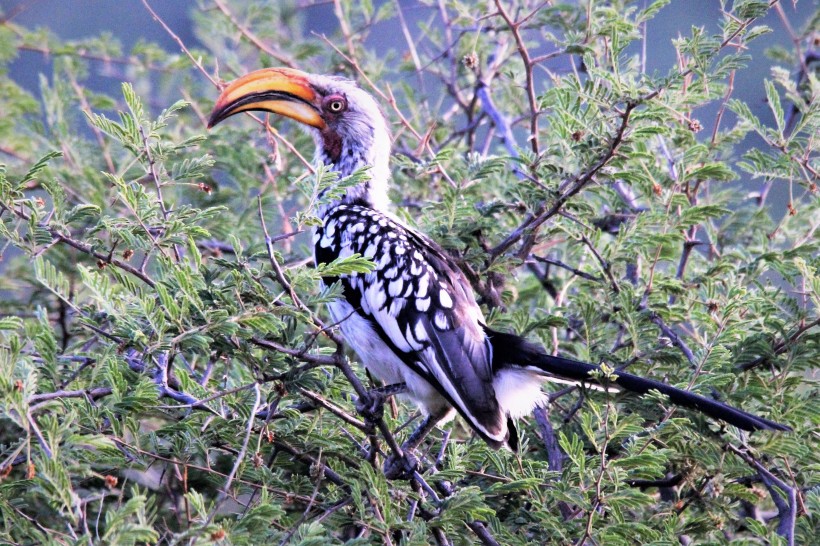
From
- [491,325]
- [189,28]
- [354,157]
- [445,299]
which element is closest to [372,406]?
[445,299]

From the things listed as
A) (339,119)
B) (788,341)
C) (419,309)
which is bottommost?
(788,341)

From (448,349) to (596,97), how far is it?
3.17 feet

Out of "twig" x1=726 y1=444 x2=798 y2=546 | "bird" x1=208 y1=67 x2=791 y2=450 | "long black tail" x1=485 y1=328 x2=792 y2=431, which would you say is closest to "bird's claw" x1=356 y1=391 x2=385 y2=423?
"bird" x1=208 y1=67 x2=791 y2=450

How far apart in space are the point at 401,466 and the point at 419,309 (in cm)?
62

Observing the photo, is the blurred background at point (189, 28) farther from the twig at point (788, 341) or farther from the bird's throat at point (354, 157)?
the twig at point (788, 341)

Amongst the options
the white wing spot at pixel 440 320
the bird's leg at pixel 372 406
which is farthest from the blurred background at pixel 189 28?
the bird's leg at pixel 372 406

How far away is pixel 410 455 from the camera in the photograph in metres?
2.83

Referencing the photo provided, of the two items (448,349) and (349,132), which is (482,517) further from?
(349,132)

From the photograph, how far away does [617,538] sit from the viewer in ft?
7.51

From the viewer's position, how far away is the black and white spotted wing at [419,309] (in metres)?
3.01

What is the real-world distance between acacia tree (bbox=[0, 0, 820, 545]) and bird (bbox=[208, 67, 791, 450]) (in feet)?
0.34

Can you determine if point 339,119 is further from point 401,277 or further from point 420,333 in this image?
point 420,333

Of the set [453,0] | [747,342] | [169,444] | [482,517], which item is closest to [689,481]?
[747,342]

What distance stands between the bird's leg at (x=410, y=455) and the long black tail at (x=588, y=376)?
0.31 metres
